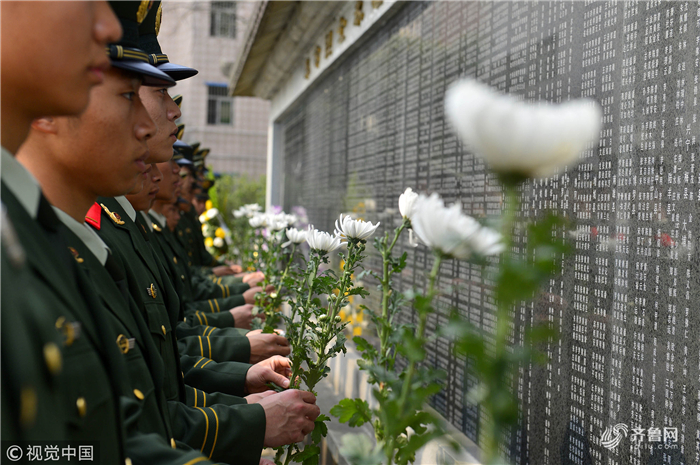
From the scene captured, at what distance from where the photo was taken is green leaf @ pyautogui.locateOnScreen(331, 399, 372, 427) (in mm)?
1143

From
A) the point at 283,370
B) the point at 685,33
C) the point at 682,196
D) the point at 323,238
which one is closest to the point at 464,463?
the point at 283,370

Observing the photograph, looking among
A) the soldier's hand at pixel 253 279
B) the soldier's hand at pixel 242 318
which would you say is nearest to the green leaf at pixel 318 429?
the soldier's hand at pixel 242 318

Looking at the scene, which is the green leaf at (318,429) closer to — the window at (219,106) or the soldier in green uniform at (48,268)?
the soldier in green uniform at (48,268)

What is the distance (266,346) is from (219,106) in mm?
21443

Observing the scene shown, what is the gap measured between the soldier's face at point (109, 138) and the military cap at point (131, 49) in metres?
0.03

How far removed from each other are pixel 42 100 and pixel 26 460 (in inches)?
25.4

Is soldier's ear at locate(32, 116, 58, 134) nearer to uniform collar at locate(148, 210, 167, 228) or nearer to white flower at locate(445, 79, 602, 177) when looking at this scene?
white flower at locate(445, 79, 602, 177)

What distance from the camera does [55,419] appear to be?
1.00m

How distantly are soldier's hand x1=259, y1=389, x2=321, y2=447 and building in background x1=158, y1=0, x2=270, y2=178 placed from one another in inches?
828

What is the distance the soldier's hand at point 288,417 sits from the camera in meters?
1.86

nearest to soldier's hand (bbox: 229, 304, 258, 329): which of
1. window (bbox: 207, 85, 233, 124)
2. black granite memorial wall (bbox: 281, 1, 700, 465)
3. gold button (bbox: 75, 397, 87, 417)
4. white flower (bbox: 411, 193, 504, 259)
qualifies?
black granite memorial wall (bbox: 281, 1, 700, 465)

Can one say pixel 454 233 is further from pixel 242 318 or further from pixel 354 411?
pixel 242 318

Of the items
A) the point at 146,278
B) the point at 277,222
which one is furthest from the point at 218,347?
the point at 277,222

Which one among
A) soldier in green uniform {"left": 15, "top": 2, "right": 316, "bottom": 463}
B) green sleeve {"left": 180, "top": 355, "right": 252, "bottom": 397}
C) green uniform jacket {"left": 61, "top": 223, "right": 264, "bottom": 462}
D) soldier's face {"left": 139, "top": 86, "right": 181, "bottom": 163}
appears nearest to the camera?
soldier in green uniform {"left": 15, "top": 2, "right": 316, "bottom": 463}
